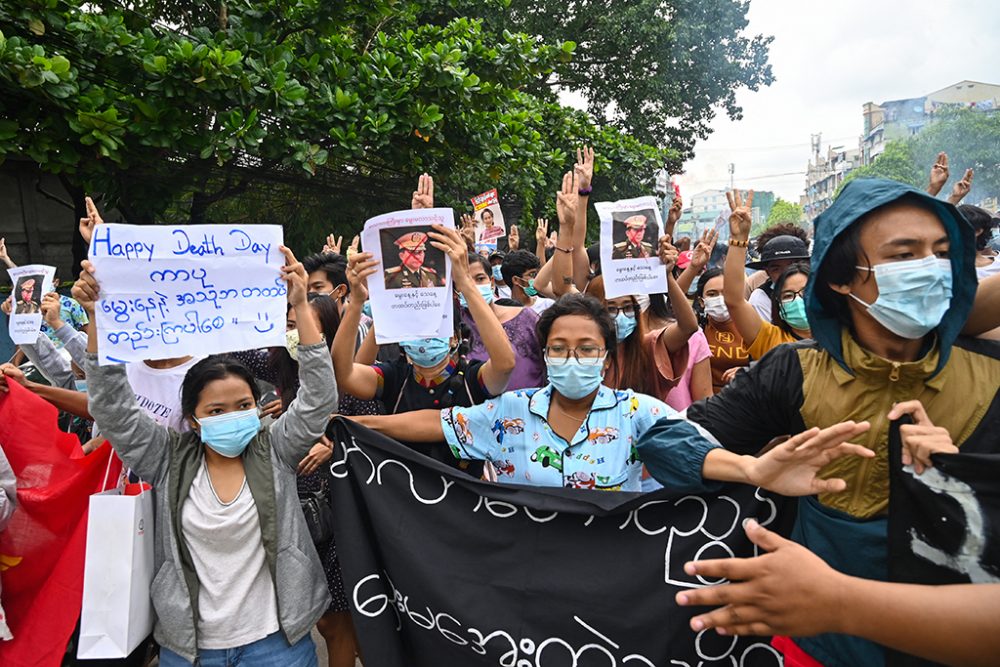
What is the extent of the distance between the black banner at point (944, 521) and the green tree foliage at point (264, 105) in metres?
5.67

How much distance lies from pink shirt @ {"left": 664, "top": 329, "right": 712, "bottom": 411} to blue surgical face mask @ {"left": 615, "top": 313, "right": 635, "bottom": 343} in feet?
1.14

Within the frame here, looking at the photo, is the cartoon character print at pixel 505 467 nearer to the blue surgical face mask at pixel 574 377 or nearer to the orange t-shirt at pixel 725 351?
the blue surgical face mask at pixel 574 377

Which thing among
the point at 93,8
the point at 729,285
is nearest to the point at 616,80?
the point at 93,8

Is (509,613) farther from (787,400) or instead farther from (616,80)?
(616,80)

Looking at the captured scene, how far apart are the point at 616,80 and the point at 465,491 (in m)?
16.1

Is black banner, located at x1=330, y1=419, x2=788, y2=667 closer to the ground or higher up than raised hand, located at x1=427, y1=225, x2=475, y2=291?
closer to the ground

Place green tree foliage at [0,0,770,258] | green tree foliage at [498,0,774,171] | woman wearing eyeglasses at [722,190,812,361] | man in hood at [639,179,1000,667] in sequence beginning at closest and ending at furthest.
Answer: man in hood at [639,179,1000,667] → woman wearing eyeglasses at [722,190,812,361] → green tree foliage at [0,0,770,258] → green tree foliage at [498,0,774,171]

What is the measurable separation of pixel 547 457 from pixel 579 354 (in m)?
0.40

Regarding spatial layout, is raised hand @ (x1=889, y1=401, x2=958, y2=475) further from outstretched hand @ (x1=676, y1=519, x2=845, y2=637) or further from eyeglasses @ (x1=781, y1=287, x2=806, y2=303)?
eyeglasses @ (x1=781, y1=287, x2=806, y2=303)

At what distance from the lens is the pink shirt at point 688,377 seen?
12.5 feet

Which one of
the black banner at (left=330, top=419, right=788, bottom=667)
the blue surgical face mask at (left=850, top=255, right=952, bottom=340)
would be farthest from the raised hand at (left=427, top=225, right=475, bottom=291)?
the blue surgical face mask at (left=850, top=255, right=952, bottom=340)

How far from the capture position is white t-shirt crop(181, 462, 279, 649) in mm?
2418

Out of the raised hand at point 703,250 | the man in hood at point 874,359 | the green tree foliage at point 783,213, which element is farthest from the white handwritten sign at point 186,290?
the green tree foliage at point 783,213

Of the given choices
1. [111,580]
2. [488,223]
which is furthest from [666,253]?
[488,223]
